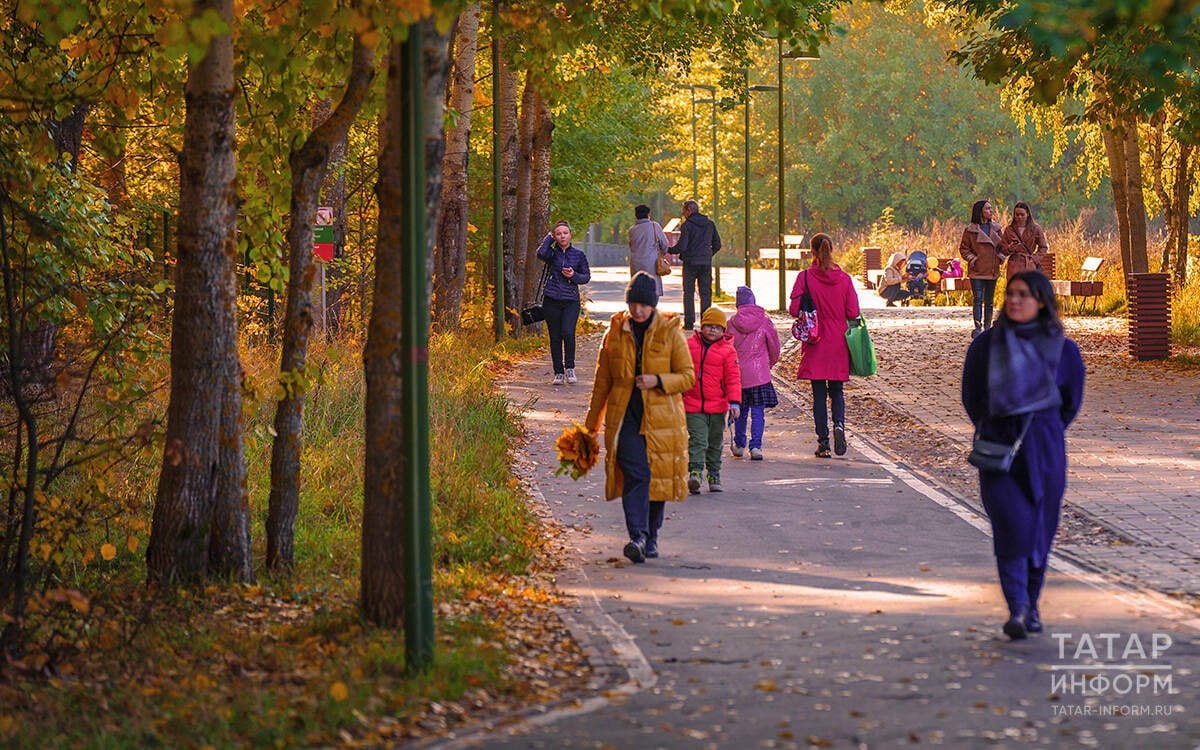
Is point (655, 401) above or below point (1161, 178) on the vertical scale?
below

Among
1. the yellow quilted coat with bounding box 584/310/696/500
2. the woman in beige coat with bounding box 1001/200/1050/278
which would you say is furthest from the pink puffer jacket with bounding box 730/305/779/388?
the woman in beige coat with bounding box 1001/200/1050/278

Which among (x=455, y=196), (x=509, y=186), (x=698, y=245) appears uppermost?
(x=509, y=186)

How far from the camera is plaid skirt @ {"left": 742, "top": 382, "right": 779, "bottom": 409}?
14852 millimetres

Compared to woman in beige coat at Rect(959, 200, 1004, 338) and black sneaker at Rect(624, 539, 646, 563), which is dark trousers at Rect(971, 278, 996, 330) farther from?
black sneaker at Rect(624, 539, 646, 563)

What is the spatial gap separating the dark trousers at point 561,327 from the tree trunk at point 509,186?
21.1 ft

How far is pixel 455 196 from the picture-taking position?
25312 mm

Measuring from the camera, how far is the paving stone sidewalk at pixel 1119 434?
34.7ft

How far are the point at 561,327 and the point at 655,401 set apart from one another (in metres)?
10.3

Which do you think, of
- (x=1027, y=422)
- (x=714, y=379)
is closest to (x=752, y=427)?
(x=714, y=379)

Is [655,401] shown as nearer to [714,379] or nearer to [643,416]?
[643,416]

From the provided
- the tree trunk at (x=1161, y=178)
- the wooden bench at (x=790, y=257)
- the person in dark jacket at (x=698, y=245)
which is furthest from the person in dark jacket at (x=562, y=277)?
the wooden bench at (x=790, y=257)

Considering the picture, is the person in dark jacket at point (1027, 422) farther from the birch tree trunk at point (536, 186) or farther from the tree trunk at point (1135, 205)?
the birch tree trunk at point (536, 186)

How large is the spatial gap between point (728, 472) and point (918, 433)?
3061 millimetres

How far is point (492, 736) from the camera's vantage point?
268 inches
